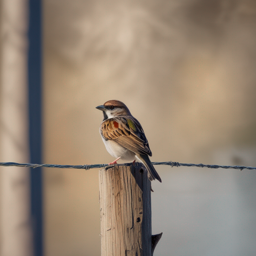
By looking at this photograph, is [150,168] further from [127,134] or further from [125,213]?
[125,213]

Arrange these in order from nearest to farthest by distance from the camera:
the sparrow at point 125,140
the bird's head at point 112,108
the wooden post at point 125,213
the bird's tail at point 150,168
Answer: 1. the wooden post at point 125,213
2. the bird's tail at point 150,168
3. the sparrow at point 125,140
4. the bird's head at point 112,108

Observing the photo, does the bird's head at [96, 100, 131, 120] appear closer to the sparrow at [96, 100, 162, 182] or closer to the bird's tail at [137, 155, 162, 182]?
the sparrow at [96, 100, 162, 182]

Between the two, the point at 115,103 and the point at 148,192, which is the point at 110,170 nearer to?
the point at 148,192

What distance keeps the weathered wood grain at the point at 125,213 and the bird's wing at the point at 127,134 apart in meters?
0.99

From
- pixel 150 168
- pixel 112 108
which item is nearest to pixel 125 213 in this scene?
pixel 150 168

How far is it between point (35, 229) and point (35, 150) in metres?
1.66

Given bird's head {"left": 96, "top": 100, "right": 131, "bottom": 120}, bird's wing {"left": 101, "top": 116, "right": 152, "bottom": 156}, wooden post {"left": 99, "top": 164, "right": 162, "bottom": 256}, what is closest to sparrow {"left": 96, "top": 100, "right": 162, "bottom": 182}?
bird's wing {"left": 101, "top": 116, "right": 152, "bottom": 156}

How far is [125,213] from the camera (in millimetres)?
2107

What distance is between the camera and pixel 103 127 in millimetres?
3637

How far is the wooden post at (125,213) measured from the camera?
210 centimetres

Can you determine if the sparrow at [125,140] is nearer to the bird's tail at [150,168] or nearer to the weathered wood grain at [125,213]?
the bird's tail at [150,168]

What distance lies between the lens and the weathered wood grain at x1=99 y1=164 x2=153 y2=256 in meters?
2.10

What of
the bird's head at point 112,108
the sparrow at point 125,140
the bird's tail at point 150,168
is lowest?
the bird's tail at point 150,168

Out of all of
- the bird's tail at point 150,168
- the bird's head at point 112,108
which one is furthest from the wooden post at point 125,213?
the bird's head at point 112,108
